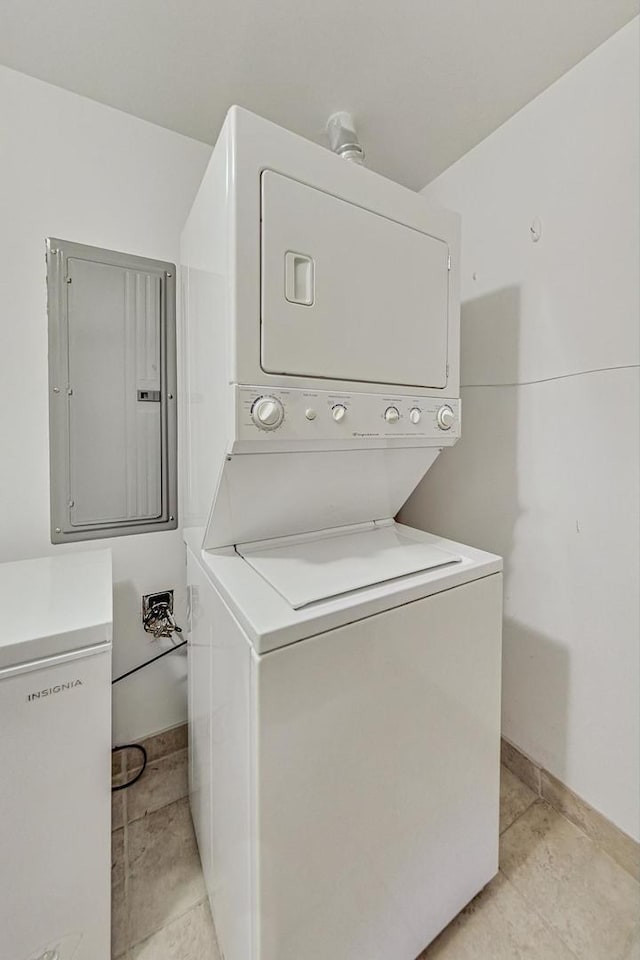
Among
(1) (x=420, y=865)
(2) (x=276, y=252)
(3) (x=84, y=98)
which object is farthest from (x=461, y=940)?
(3) (x=84, y=98)

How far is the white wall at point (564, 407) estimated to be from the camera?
141cm

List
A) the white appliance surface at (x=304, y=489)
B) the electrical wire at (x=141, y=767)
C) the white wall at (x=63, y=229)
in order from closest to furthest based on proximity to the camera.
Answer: the white appliance surface at (x=304, y=489) → the white wall at (x=63, y=229) → the electrical wire at (x=141, y=767)

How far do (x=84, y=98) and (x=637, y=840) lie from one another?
3.44 metres

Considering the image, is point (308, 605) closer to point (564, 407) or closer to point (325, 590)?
point (325, 590)

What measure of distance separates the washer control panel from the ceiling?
1240 millimetres

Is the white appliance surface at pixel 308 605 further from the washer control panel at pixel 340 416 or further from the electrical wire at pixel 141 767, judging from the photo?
the electrical wire at pixel 141 767

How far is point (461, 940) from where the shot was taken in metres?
1.25

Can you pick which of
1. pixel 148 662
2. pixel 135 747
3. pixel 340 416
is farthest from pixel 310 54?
pixel 135 747

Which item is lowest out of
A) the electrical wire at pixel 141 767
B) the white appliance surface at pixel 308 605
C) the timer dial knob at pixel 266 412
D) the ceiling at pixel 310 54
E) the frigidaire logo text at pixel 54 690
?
the electrical wire at pixel 141 767

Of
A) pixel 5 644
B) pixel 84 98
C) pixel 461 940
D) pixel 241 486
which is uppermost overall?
pixel 84 98

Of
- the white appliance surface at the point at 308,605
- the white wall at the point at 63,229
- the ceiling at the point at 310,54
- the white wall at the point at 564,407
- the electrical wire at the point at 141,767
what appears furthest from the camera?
the electrical wire at the point at 141,767

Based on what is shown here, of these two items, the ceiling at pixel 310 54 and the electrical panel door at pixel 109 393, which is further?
the electrical panel door at pixel 109 393

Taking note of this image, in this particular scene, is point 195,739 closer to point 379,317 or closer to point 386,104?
point 379,317

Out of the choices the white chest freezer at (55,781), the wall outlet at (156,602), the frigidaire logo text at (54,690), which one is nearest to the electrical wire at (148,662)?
the wall outlet at (156,602)
